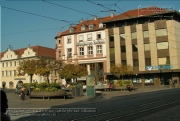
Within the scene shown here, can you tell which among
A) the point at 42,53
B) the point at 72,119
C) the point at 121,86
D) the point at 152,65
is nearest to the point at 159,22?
the point at 152,65

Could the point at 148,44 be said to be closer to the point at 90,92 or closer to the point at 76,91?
the point at 90,92

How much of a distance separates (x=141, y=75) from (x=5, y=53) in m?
47.6

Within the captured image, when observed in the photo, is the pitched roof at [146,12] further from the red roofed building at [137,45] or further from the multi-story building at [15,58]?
the multi-story building at [15,58]

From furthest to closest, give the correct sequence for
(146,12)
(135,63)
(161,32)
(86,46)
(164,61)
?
(86,46)
(135,63)
(146,12)
(161,32)
(164,61)

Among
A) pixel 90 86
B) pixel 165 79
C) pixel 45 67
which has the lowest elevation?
pixel 90 86

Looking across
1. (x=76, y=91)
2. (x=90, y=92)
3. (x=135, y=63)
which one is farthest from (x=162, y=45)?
(x=76, y=91)

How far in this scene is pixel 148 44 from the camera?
51.2 m

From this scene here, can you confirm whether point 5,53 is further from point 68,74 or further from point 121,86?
point 121,86

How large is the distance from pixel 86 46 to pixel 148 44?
15.9m

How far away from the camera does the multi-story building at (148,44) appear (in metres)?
48.7

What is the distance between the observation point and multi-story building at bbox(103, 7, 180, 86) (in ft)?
160

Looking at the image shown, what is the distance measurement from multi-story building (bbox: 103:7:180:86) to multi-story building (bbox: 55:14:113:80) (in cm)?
264

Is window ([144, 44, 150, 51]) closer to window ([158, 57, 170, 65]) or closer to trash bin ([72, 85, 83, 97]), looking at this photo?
window ([158, 57, 170, 65])

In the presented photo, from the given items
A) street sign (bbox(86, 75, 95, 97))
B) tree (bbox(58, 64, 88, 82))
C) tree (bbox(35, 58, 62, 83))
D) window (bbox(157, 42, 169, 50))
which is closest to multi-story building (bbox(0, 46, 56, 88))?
tree (bbox(58, 64, 88, 82))
